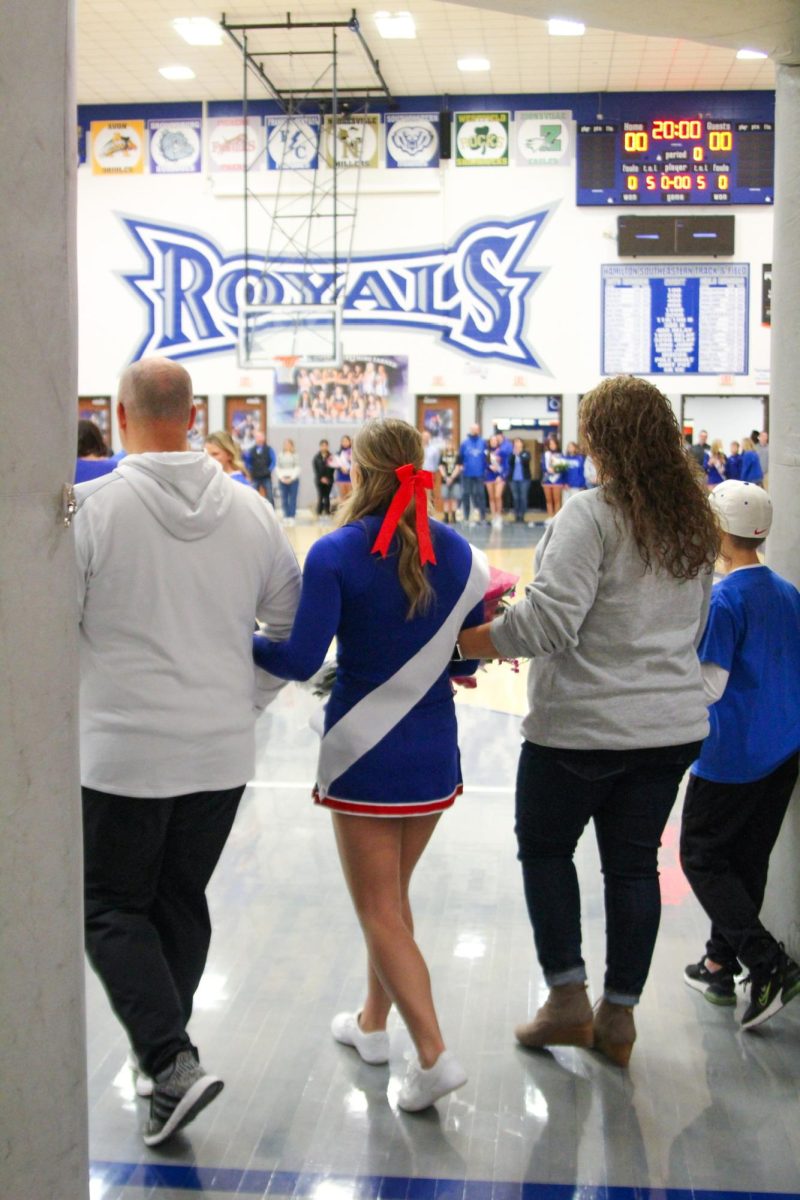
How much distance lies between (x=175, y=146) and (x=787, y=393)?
776 inches

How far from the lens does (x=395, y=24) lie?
17531 millimetres

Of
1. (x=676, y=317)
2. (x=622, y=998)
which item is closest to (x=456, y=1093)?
(x=622, y=998)

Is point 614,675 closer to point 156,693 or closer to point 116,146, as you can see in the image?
point 156,693

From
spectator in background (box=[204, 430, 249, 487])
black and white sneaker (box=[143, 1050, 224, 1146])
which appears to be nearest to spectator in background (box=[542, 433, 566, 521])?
spectator in background (box=[204, 430, 249, 487])

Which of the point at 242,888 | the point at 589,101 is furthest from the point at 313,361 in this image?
the point at 242,888

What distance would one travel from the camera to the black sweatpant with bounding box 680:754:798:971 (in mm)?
3094

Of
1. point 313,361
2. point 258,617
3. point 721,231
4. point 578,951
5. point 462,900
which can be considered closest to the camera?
point 258,617

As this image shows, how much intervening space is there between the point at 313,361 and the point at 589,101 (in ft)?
22.4

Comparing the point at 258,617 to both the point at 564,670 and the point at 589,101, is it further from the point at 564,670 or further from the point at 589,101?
the point at 589,101

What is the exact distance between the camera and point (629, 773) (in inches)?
111

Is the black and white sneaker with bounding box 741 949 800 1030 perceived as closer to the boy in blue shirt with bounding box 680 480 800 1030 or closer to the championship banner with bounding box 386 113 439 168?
→ the boy in blue shirt with bounding box 680 480 800 1030

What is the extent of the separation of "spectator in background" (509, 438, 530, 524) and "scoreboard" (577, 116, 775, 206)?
409cm

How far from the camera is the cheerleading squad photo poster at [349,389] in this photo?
2095cm

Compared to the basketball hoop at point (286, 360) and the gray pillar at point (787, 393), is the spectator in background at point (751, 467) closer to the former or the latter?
the basketball hoop at point (286, 360)
